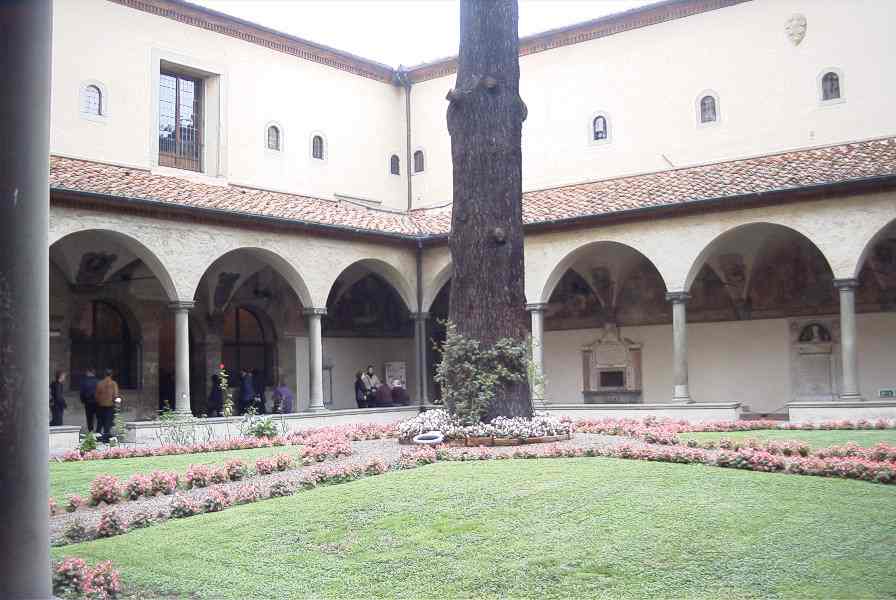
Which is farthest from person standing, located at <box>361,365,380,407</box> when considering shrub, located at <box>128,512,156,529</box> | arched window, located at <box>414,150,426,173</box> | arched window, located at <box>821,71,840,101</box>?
shrub, located at <box>128,512,156,529</box>

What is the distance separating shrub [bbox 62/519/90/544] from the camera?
7.23m

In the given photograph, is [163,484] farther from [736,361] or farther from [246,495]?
[736,361]

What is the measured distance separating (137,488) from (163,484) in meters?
0.24

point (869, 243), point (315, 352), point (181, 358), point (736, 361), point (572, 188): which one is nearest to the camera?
point (869, 243)

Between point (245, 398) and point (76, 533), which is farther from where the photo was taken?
point (245, 398)

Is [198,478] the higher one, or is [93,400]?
[93,400]

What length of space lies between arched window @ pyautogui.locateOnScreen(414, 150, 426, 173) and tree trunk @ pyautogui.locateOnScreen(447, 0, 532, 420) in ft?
47.0

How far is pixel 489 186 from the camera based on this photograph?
1141cm

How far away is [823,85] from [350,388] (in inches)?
508

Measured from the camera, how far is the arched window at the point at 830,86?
20147 mm

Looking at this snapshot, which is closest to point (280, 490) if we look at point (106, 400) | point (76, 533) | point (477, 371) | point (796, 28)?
point (76, 533)

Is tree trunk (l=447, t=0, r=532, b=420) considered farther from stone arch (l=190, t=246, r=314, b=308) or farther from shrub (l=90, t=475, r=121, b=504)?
stone arch (l=190, t=246, r=314, b=308)

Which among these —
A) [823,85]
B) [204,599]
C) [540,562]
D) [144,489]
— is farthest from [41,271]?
[823,85]

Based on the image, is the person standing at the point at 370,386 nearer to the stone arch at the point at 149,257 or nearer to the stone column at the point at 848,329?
the stone arch at the point at 149,257
